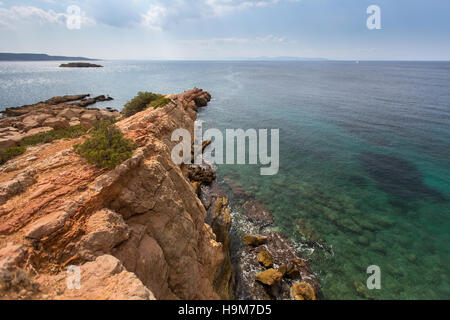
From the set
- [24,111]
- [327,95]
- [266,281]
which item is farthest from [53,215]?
[327,95]

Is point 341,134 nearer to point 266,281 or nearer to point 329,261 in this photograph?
point 329,261

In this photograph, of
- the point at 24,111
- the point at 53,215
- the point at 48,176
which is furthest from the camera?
the point at 24,111

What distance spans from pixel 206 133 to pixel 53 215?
33073 mm

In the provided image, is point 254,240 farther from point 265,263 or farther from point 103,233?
point 103,233

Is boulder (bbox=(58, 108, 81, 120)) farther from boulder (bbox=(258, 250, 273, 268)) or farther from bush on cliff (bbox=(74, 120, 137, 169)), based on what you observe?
boulder (bbox=(258, 250, 273, 268))

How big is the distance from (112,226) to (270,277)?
11168 millimetres

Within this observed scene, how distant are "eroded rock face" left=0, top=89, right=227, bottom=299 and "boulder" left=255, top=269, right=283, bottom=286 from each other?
4219mm

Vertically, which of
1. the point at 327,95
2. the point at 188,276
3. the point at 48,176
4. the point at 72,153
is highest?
the point at 327,95

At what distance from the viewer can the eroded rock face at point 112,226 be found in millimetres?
5766

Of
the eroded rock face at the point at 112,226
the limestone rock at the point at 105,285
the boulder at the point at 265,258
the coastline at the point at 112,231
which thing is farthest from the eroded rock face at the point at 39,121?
the boulder at the point at 265,258

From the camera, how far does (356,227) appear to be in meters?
17.8

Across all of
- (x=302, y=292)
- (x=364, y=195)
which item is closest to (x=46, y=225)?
(x=302, y=292)

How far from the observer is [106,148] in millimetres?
9133

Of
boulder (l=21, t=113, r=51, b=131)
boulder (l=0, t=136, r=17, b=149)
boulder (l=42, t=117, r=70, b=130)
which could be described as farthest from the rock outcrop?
boulder (l=21, t=113, r=51, b=131)
